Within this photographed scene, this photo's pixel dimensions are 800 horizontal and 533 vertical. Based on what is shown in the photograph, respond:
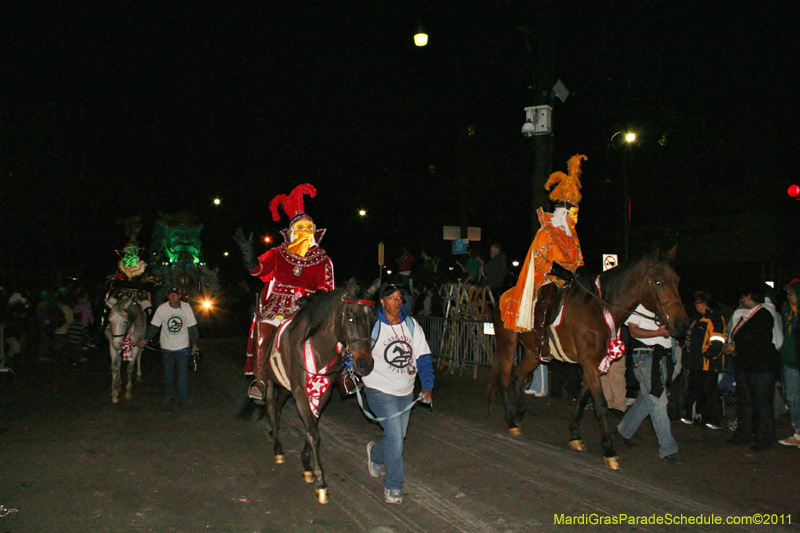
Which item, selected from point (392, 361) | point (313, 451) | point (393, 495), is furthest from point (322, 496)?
point (392, 361)

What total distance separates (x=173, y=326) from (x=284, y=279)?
3.41 meters

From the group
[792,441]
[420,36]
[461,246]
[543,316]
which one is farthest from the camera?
[461,246]

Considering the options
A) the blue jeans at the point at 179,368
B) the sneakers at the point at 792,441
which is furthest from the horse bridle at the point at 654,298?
the blue jeans at the point at 179,368

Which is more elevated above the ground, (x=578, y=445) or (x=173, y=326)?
(x=173, y=326)

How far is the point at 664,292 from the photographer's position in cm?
741

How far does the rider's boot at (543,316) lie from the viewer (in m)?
8.75

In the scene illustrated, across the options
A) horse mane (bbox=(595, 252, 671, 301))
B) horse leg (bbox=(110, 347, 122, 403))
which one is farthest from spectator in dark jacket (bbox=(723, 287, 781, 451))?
horse leg (bbox=(110, 347, 122, 403))

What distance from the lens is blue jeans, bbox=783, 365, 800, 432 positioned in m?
8.40

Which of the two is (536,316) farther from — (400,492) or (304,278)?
(400,492)

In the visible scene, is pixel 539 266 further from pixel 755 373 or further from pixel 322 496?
pixel 322 496

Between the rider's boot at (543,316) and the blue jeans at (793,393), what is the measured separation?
3110mm

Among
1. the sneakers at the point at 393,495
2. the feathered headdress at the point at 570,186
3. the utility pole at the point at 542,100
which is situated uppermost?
the utility pole at the point at 542,100

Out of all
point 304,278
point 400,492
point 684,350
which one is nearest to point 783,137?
point 684,350

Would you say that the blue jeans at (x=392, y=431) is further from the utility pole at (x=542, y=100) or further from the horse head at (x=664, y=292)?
the utility pole at (x=542, y=100)
